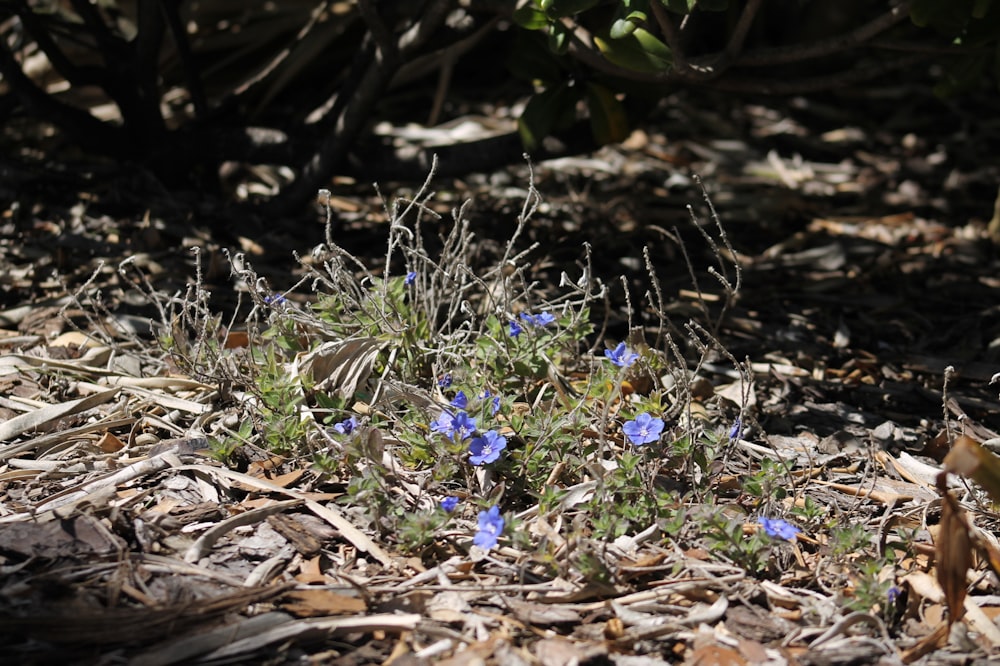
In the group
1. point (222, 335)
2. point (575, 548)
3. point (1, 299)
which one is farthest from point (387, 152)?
point (575, 548)

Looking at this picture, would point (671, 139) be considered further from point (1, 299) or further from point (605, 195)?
point (1, 299)

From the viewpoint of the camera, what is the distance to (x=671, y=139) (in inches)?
215

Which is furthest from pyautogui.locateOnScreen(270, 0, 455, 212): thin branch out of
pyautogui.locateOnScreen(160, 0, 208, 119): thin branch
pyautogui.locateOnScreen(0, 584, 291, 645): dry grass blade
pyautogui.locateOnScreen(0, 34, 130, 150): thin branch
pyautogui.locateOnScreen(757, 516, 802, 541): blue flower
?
pyautogui.locateOnScreen(0, 584, 291, 645): dry grass blade

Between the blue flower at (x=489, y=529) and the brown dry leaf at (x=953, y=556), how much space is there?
2.92ft

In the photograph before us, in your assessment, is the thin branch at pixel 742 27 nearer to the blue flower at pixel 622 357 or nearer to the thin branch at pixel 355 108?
the thin branch at pixel 355 108

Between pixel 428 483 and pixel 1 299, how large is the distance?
1.86 meters

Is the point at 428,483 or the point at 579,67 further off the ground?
the point at 579,67

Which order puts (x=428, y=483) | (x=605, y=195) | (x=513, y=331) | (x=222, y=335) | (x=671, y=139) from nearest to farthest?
1. (x=428, y=483)
2. (x=513, y=331)
3. (x=222, y=335)
4. (x=605, y=195)
5. (x=671, y=139)

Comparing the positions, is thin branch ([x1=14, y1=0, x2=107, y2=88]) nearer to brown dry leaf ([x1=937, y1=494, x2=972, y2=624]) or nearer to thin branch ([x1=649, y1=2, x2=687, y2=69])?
thin branch ([x1=649, y1=2, x2=687, y2=69])

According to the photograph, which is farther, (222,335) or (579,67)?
(579,67)

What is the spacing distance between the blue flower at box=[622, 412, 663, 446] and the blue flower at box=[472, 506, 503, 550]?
402 mm

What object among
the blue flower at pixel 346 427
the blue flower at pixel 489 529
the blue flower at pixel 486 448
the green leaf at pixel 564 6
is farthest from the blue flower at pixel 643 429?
the green leaf at pixel 564 6

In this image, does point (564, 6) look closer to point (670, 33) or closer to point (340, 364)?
point (670, 33)

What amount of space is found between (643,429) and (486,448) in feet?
1.23
